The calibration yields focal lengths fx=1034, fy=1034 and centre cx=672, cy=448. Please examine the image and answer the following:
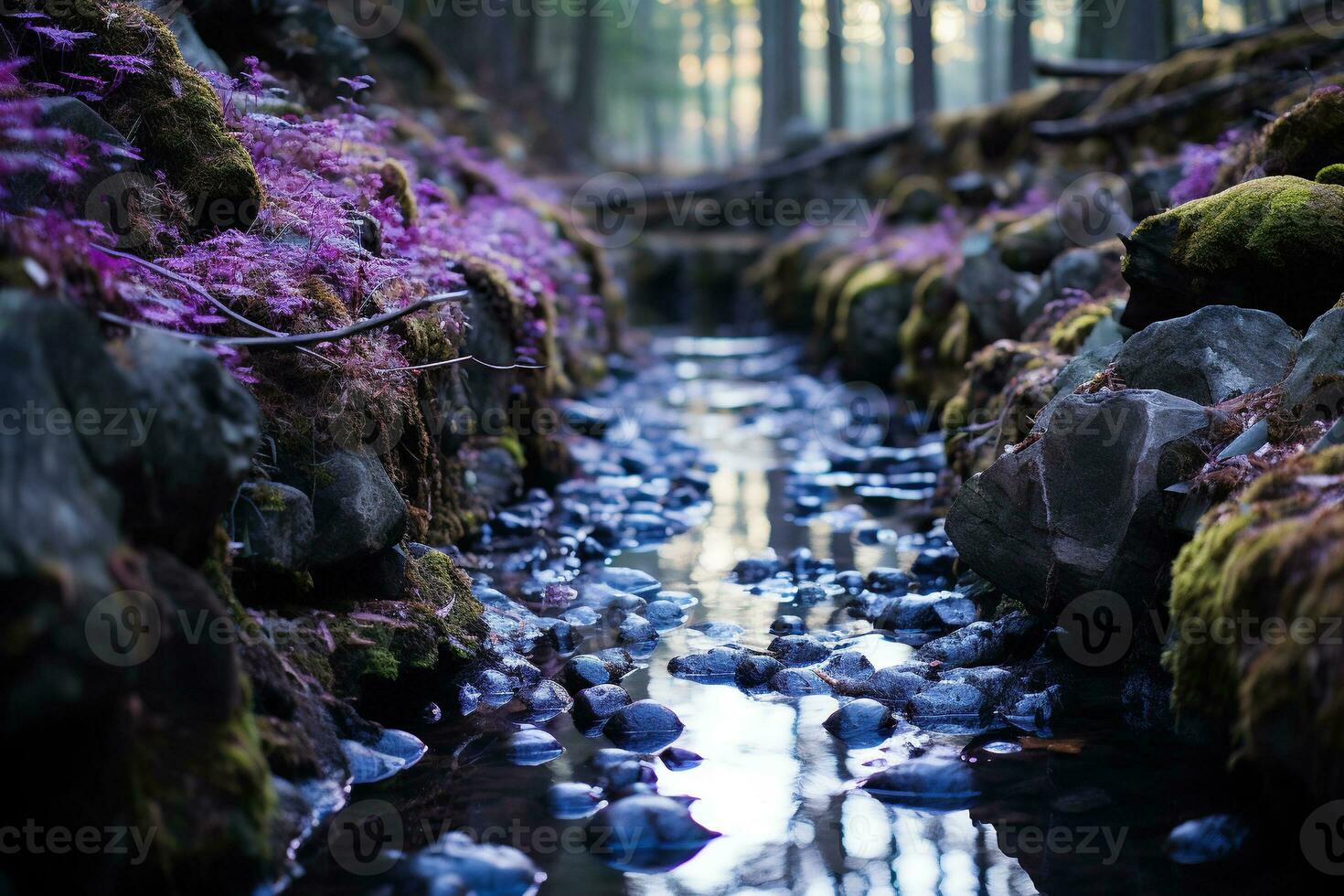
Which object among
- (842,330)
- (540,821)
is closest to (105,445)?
(540,821)

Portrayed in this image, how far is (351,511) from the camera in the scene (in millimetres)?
4156

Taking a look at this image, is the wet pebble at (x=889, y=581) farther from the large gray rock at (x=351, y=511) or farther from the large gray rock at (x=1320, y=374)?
the large gray rock at (x=351, y=511)

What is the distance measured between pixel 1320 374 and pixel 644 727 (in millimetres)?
2938

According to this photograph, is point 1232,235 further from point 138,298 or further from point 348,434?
point 138,298

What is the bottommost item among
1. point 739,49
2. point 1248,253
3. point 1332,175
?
point 1248,253

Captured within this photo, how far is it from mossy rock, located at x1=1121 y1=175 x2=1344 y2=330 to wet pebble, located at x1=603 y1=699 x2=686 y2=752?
3335 mm

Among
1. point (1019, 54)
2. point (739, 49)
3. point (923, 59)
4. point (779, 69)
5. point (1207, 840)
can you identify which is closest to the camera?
point (1207, 840)

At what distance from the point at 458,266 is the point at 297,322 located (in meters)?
2.36

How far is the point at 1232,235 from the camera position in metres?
4.97

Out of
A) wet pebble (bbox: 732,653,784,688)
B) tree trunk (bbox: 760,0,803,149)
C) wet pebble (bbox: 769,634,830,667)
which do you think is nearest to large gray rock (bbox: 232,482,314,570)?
wet pebble (bbox: 732,653,784,688)

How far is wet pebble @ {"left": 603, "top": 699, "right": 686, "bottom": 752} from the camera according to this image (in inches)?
155

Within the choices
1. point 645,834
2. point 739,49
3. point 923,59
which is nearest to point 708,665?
point 645,834

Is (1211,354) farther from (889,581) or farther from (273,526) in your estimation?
(273,526)

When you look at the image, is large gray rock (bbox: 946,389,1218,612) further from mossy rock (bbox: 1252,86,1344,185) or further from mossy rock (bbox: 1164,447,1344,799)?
mossy rock (bbox: 1252,86,1344,185)
